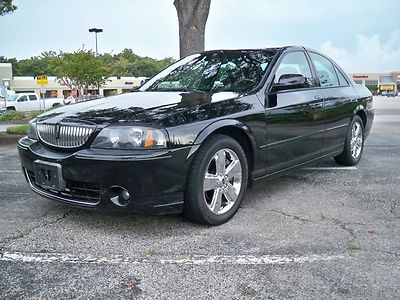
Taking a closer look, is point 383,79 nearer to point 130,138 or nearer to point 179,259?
point 130,138

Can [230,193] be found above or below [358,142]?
below

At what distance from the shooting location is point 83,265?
9.38ft

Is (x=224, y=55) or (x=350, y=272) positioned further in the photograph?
(x=224, y=55)

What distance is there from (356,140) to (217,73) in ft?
8.16

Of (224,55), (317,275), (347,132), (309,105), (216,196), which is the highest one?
(224,55)

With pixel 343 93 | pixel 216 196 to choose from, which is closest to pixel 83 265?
pixel 216 196

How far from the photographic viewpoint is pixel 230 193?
3.74m

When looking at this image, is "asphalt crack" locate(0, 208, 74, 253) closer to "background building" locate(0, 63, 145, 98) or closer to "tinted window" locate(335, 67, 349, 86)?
"tinted window" locate(335, 67, 349, 86)

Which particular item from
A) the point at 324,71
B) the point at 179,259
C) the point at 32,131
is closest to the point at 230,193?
the point at 179,259

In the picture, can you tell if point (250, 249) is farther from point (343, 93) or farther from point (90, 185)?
point (343, 93)

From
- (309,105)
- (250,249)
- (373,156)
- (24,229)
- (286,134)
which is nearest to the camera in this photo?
(250,249)

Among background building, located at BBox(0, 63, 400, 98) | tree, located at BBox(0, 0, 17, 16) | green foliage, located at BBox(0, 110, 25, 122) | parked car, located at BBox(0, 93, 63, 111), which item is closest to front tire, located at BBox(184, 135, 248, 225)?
green foliage, located at BBox(0, 110, 25, 122)

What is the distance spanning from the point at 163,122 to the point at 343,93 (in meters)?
3.03

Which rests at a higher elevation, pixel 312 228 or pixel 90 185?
pixel 90 185
